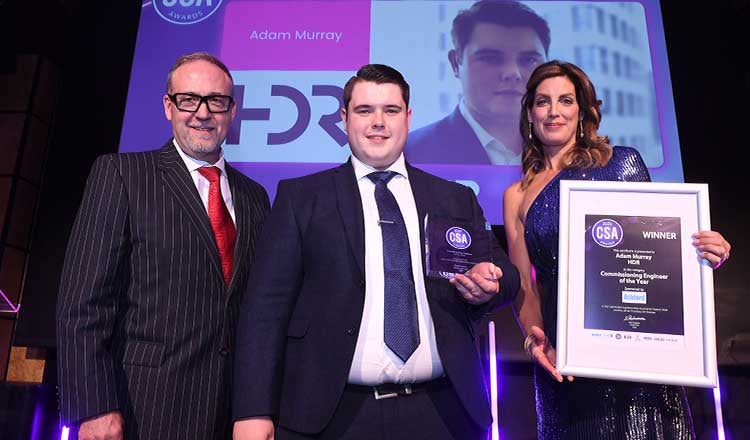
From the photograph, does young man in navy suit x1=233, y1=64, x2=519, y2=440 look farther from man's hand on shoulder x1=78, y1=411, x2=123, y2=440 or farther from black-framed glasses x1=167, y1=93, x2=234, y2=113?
black-framed glasses x1=167, y1=93, x2=234, y2=113

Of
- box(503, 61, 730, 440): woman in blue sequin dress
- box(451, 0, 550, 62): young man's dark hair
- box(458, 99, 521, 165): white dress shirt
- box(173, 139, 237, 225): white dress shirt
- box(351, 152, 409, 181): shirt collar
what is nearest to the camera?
box(503, 61, 730, 440): woman in blue sequin dress

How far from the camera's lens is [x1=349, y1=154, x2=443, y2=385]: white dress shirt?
1.51 m

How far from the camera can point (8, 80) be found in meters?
4.65

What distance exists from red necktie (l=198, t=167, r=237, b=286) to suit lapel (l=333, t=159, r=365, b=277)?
0.44m

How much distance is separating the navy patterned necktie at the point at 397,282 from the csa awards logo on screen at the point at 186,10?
240 cm

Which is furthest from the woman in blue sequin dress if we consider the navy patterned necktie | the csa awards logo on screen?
the csa awards logo on screen

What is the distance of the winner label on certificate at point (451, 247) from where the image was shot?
1.48 m

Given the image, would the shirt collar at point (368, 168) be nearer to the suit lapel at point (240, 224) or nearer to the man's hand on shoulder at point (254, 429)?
the suit lapel at point (240, 224)

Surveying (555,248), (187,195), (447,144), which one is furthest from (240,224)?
(447,144)

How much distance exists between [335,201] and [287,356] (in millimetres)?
484

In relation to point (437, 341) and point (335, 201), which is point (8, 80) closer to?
point (335, 201)

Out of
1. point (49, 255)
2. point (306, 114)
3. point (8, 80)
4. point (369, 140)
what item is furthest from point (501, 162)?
point (8, 80)

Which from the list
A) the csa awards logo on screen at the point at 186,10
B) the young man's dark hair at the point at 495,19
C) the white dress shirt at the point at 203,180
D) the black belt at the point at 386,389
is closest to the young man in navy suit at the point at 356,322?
the black belt at the point at 386,389

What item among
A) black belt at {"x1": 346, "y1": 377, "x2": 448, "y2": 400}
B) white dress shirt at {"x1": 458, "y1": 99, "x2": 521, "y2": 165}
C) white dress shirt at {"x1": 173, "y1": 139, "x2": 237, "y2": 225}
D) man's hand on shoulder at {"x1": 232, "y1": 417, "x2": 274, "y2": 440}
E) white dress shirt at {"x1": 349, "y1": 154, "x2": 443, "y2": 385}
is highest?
white dress shirt at {"x1": 458, "y1": 99, "x2": 521, "y2": 165}
